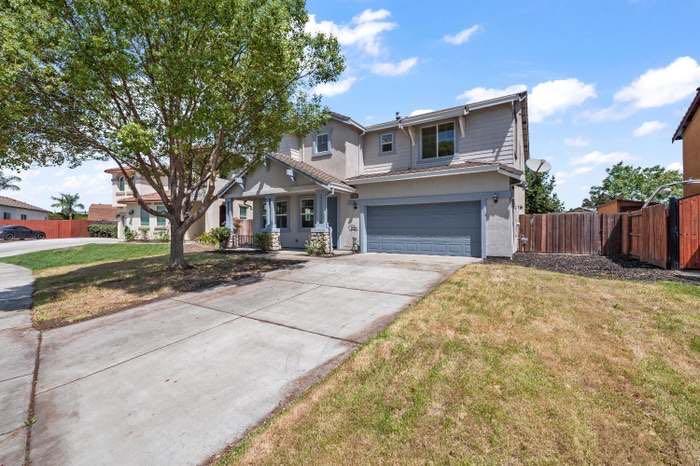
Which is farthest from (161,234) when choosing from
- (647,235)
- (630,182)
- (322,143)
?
(630,182)

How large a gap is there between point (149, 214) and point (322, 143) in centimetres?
1680

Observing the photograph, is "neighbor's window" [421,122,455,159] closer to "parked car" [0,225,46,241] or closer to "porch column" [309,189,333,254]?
"porch column" [309,189,333,254]

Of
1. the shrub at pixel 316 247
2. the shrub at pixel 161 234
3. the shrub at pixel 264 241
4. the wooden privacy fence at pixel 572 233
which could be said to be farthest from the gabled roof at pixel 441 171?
the shrub at pixel 161 234

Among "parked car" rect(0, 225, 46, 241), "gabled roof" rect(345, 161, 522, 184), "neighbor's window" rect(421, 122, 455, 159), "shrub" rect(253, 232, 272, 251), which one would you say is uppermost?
"neighbor's window" rect(421, 122, 455, 159)

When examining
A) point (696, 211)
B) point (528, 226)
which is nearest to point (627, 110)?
point (528, 226)

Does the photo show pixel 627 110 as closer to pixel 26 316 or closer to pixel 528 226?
pixel 528 226

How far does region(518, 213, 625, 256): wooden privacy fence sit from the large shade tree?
11.3 meters

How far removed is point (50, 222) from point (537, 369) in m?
49.4

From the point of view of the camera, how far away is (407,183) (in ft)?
46.7

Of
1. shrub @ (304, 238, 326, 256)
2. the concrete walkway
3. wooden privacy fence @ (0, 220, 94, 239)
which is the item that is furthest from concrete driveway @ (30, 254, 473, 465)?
wooden privacy fence @ (0, 220, 94, 239)

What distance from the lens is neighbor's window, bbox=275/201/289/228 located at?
18156 millimetres

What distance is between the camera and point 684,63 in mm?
15102

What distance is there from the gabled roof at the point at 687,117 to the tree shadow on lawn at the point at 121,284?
1823 centimetres

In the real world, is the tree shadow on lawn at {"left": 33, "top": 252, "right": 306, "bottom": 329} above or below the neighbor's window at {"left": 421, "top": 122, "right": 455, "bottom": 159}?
below
